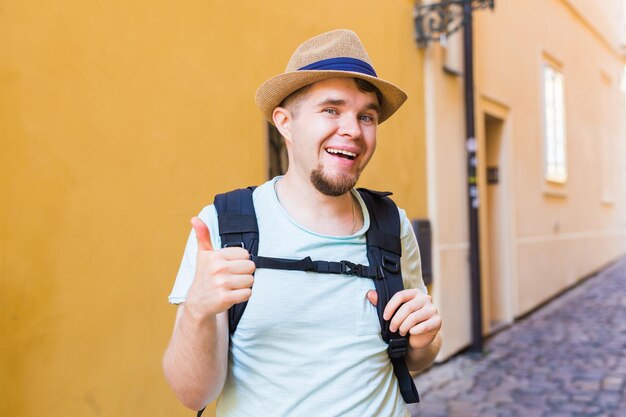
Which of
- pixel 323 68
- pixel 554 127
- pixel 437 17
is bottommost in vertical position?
pixel 323 68

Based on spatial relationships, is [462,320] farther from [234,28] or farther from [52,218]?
[52,218]

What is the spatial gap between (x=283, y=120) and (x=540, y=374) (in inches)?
211

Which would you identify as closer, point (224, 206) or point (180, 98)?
point (224, 206)

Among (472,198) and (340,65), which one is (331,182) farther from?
(472,198)

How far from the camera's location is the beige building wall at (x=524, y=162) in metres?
7.12

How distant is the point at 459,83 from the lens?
7.57 metres

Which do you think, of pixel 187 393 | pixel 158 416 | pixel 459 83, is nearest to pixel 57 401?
pixel 158 416

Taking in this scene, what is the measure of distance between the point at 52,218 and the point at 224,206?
143 cm

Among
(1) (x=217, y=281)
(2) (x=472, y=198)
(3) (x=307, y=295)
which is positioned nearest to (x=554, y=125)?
(2) (x=472, y=198)

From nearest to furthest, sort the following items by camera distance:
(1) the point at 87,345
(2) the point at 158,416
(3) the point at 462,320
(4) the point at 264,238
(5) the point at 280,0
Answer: (4) the point at 264,238, (1) the point at 87,345, (2) the point at 158,416, (5) the point at 280,0, (3) the point at 462,320

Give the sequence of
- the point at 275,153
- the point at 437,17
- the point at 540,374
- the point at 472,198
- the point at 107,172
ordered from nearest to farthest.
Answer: the point at 107,172 < the point at 275,153 < the point at 540,374 < the point at 437,17 < the point at 472,198

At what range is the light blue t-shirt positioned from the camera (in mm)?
1614

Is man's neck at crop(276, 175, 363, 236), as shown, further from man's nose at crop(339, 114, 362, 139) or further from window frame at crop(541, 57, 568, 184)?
window frame at crop(541, 57, 568, 184)

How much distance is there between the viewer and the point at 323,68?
180 cm
